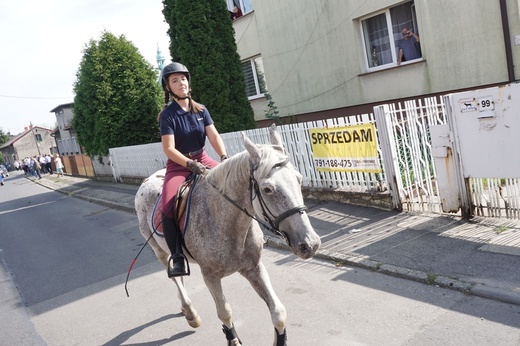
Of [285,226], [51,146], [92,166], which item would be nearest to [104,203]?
[92,166]

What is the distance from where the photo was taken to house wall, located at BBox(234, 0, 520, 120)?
10.0 m

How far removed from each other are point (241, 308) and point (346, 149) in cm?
432

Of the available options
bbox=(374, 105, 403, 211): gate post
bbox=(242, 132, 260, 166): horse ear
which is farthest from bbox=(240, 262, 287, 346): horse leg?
bbox=(374, 105, 403, 211): gate post

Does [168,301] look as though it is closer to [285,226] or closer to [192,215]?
[192,215]

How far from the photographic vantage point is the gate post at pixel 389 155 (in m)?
7.39

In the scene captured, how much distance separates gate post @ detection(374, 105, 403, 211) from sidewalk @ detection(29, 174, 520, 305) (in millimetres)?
319

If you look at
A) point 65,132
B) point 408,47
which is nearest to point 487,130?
point 408,47

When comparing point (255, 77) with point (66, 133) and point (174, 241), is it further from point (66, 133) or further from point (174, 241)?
point (66, 133)

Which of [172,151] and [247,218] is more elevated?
[172,151]

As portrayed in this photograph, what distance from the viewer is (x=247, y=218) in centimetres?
363

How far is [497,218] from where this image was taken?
6.20 metres

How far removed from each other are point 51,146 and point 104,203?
90.1m

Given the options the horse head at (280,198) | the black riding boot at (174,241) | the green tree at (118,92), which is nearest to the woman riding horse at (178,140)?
the black riding boot at (174,241)

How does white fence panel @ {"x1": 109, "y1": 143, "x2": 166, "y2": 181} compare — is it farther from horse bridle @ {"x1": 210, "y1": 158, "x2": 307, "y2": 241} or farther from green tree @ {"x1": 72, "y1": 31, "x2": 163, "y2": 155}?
horse bridle @ {"x1": 210, "y1": 158, "x2": 307, "y2": 241}
